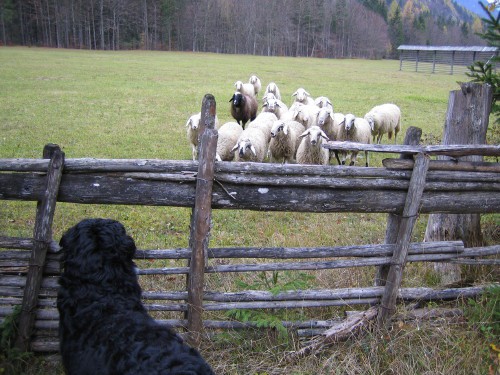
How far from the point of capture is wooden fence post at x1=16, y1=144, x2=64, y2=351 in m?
3.20

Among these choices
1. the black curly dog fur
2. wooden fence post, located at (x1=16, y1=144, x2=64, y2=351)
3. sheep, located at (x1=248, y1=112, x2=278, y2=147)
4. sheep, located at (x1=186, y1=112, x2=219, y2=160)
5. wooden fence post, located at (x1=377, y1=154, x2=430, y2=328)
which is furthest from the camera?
sheep, located at (x1=248, y1=112, x2=278, y2=147)

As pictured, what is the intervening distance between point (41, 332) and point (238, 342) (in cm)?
157

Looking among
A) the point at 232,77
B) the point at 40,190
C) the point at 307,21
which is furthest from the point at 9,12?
the point at 40,190

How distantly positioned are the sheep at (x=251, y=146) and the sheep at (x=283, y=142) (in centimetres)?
23

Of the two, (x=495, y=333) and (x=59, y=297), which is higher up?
(x=59, y=297)

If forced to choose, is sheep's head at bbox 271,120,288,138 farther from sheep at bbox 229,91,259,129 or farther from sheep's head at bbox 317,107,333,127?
sheep at bbox 229,91,259,129

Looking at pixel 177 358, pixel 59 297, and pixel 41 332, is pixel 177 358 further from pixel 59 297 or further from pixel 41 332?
pixel 41 332

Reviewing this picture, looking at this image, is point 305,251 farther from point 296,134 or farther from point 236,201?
point 296,134

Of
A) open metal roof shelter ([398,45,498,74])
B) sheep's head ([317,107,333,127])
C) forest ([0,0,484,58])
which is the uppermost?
forest ([0,0,484,58])

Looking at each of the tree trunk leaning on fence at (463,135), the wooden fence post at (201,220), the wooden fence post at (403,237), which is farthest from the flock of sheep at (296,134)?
the wooden fence post at (201,220)

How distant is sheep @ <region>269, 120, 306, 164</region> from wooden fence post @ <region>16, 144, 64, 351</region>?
7.14m

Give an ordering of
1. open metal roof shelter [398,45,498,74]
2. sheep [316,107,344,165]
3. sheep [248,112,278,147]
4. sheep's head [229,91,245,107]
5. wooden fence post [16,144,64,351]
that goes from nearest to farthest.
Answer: wooden fence post [16,144,64,351] < sheep [248,112,278,147] < sheep [316,107,344,165] < sheep's head [229,91,245,107] < open metal roof shelter [398,45,498,74]

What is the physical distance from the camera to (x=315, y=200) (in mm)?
3584

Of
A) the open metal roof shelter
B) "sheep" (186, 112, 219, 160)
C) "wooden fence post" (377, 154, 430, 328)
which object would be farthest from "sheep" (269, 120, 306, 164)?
the open metal roof shelter
